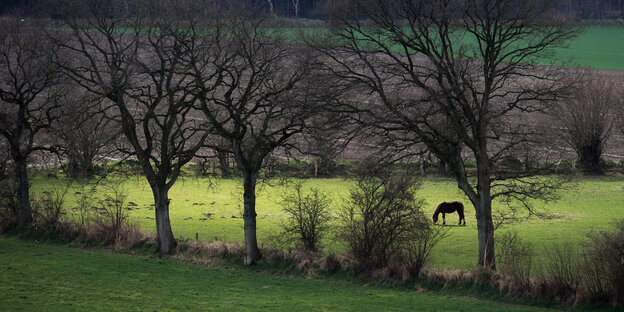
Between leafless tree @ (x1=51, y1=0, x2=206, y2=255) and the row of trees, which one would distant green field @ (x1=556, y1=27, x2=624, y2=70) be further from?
leafless tree @ (x1=51, y1=0, x2=206, y2=255)

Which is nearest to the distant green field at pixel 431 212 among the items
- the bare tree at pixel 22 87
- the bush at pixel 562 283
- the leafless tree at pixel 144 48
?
the leafless tree at pixel 144 48

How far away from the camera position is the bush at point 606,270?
67.7 ft

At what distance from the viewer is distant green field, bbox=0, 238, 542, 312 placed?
69.5ft

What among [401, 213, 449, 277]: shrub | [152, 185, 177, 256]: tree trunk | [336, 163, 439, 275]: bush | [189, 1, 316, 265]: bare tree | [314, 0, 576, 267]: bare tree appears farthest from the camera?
[152, 185, 177, 256]: tree trunk

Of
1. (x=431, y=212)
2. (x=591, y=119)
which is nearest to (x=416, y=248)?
(x=431, y=212)

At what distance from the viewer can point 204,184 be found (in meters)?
59.2

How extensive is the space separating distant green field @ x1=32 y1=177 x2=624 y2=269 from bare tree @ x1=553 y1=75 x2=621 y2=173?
11.1 feet

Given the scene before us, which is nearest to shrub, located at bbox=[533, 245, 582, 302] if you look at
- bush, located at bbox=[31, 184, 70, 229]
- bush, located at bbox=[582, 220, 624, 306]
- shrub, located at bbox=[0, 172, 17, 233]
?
bush, located at bbox=[582, 220, 624, 306]

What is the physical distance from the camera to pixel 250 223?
1156 inches

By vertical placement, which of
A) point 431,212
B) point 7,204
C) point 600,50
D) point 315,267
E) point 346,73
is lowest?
point 315,267

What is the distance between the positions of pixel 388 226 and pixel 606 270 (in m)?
8.19

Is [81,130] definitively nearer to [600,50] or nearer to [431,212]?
[431,212]

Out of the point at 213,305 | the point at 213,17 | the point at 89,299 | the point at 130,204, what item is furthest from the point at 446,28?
the point at 130,204

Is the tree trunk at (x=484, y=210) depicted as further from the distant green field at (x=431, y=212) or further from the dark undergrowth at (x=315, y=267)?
the distant green field at (x=431, y=212)
